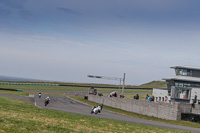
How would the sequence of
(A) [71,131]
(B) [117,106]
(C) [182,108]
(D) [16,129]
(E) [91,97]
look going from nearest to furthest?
(D) [16,129] < (A) [71,131] < (C) [182,108] < (B) [117,106] < (E) [91,97]

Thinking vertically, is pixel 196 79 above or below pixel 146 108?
above

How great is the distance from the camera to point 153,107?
39031 millimetres

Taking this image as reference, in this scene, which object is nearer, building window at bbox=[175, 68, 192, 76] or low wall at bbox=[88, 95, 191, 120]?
Result: low wall at bbox=[88, 95, 191, 120]

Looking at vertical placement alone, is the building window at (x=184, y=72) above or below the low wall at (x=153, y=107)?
above

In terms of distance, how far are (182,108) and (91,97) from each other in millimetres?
39022

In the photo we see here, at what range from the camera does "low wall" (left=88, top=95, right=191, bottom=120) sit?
112 ft

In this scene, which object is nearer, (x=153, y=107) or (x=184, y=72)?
(x=153, y=107)

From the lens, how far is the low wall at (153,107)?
3406cm

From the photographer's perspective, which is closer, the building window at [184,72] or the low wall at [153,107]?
the low wall at [153,107]

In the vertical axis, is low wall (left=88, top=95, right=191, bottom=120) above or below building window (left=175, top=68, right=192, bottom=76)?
below

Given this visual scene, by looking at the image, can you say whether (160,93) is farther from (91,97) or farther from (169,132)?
(169,132)

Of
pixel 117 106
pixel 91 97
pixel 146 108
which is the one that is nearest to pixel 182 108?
pixel 146 108

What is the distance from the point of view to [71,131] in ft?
51.2

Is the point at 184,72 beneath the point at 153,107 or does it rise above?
above
